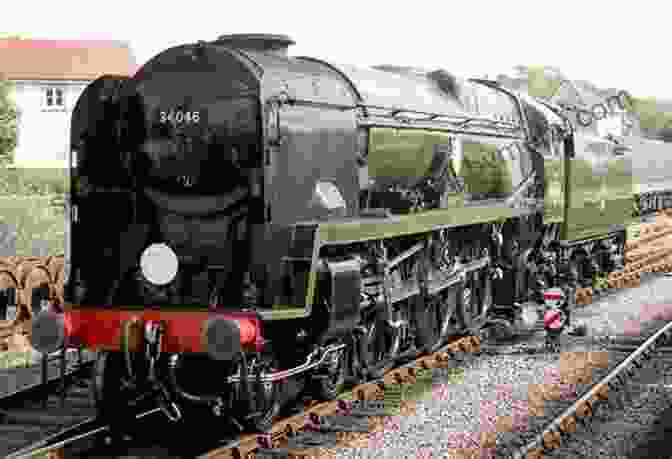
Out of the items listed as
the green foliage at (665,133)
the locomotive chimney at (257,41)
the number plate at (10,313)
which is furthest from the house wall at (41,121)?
the green foliage at (665,133)

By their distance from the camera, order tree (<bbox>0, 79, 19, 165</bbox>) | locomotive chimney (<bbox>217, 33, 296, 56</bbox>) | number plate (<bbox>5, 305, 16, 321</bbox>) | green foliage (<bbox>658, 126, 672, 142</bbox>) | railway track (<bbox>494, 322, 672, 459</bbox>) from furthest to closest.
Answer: green foliage (<bbox>658, 126, 672, 142</bbox>)
tree (<bbox>0, 79, 19, 165</bbox>)
number plate (<bbox>5, 305, 16, 321</bbox>)
locomotive chimney (<bbox>217, 33, 296, 56</bbox>)
railway track (<bbox>494, 322, 672, 459</bbox>)

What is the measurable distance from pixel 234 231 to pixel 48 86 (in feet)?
170

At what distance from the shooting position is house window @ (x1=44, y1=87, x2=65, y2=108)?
56188mm

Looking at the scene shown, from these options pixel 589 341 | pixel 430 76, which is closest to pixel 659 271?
pixel 589 341

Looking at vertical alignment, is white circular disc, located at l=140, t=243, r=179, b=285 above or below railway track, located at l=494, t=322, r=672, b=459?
above

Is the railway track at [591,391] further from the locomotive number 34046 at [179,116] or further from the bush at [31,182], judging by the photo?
the bush at [31,182]

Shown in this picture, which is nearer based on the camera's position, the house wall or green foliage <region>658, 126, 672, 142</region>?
the house wall

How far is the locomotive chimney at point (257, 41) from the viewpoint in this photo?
9055mm

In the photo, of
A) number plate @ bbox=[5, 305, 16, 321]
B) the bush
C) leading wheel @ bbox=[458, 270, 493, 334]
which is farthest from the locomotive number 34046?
the bush

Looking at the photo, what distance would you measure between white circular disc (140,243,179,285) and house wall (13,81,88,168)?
47.9 meters

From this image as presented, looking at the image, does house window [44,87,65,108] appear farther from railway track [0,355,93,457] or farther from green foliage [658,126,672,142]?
green foliage [658,126,672,142]

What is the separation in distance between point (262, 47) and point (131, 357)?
3284 mm

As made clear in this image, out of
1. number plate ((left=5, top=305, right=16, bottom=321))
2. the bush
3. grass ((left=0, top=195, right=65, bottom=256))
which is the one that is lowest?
number plate ((left=5, top=305, right=16, bottom=321))

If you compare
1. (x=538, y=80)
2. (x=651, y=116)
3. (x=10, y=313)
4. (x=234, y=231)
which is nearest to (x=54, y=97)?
(x=10, y=313)
